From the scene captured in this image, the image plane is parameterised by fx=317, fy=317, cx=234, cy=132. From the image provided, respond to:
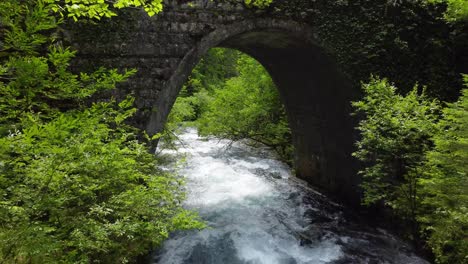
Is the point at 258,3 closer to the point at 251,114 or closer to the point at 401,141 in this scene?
the point at 401,141

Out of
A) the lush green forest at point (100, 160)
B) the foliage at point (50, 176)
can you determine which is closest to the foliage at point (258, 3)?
the lush green forest at point (100, 160)

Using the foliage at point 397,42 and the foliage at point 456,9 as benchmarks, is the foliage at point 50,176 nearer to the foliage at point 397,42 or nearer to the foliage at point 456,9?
the foliage at point 397,42

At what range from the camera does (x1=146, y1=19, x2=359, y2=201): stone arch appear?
205 inches

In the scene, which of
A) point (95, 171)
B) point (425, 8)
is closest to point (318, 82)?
point (425, 8)

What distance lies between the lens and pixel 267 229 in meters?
6.36

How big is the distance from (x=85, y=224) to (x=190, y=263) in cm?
251

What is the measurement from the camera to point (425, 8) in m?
6.53

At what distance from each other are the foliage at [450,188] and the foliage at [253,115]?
20.6 ft

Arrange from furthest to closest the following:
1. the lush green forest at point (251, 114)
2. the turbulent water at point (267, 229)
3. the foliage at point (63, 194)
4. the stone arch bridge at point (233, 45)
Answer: the lush green forest at point (251, 114) < the turbulent water at point (267, 229) < the stone arch bridge at point (233, 45) < the foliage at point (63, 194)

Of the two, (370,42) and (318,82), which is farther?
(318,82)

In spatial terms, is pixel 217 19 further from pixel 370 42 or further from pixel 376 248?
pixel 376 248

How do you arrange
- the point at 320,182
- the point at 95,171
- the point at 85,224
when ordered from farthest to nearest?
1. the point at 320,182
2. the point at 95,171
3. the point at 85,224

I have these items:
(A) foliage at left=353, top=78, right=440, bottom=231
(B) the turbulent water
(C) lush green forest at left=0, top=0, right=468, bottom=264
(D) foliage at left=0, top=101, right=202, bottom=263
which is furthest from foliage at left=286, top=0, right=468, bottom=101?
(D) foliage at left=0, top=101, right=202, bottom=263

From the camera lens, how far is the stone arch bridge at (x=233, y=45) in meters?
4.73
